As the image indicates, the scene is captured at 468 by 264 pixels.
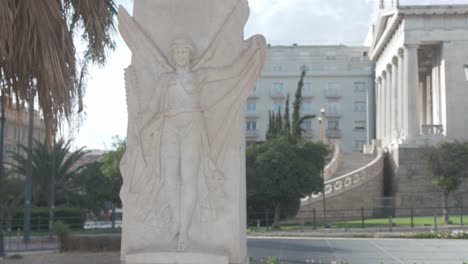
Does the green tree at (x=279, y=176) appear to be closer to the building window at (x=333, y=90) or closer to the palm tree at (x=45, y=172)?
the palm tree at (x=45, y=172)

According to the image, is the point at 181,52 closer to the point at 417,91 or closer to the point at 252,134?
the point at 417,91

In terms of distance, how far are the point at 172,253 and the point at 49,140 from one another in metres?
3.14

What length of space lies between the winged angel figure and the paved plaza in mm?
6091

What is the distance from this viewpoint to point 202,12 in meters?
6.67

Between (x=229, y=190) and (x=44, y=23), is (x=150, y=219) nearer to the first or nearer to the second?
(x=229, y=190)

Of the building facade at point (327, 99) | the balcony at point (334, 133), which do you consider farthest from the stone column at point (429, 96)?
the building facade at point (327, 99)

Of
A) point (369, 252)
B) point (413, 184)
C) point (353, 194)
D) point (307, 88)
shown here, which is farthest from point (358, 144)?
point (369, 252)

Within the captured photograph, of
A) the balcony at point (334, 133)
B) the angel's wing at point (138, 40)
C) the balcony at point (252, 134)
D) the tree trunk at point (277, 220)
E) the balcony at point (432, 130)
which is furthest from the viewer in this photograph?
the balcony at point (252, 134)

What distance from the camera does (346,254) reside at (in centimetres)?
1477

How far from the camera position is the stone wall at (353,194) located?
42.3m

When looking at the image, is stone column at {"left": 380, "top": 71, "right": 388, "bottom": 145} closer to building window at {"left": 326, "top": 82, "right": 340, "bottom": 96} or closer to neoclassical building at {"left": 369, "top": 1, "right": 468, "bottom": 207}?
neoclassical building at {"left": 369, "top": 1, "right": 468, "bottom": 207}

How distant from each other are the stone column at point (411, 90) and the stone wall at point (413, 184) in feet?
8.57

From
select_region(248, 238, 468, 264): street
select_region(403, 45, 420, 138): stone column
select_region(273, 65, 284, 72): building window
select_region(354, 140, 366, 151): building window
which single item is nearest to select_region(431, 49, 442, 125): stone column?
select_region(403, 45, 420, 138): stone column

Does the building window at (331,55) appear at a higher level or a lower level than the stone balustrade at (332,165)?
higher
